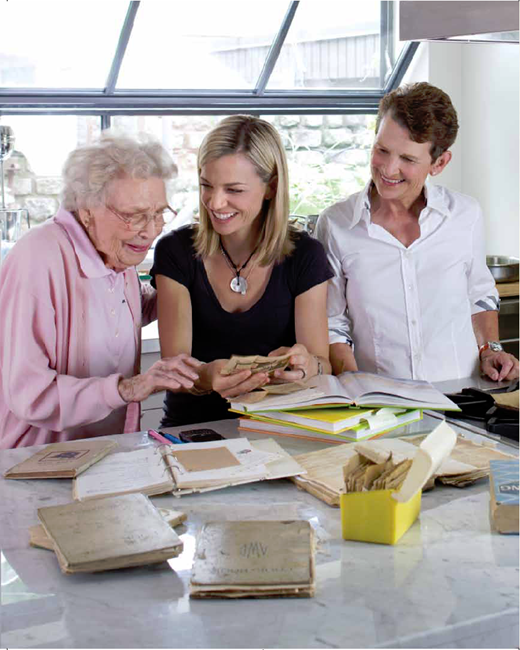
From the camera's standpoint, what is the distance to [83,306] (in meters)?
2.03

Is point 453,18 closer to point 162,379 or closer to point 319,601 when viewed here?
point 162,379

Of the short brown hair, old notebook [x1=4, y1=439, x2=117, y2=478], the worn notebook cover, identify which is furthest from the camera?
the short brown hair

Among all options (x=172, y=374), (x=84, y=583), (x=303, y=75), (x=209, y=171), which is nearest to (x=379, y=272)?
(x=209, y=171)

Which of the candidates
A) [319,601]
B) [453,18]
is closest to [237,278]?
[453,18]

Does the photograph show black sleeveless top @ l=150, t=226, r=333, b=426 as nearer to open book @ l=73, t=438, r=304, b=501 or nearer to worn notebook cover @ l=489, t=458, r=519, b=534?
open book @ l=73, t=438, r=304, b=501

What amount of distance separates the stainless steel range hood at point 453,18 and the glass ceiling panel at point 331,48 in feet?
12.6

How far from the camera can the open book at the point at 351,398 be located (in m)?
1.80

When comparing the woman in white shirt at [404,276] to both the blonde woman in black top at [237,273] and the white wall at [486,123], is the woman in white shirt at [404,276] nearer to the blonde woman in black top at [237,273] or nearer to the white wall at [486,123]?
the blonde woman in black top at [237,273]

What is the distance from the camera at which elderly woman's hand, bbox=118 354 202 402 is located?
6.05 feet

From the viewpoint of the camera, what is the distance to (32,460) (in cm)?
163

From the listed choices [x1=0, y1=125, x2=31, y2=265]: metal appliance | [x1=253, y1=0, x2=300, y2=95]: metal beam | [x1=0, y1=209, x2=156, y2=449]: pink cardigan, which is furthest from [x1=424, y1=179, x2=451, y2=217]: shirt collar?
[x1=253, y1=0, x2=300, y2=95]: metal beam

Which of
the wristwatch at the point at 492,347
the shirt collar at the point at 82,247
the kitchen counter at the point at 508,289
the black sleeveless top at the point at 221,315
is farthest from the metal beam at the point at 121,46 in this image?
the wristwatch at the point at 492,347

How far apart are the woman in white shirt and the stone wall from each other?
269cm

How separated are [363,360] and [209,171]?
2.43ft
